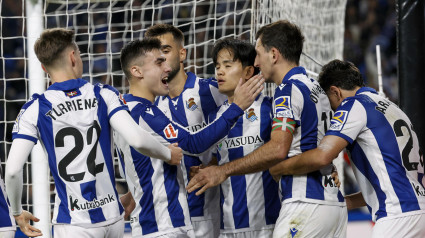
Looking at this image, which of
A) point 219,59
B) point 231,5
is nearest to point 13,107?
point 231,5

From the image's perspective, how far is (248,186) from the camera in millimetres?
4027

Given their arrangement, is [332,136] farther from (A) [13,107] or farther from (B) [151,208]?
(A) [13,107]

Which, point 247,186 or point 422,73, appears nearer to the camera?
point 247,186

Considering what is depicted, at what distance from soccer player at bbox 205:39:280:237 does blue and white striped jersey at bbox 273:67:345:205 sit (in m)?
0.45

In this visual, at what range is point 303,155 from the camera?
3.39m

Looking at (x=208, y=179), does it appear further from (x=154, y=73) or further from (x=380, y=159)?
(x=380, y=159)

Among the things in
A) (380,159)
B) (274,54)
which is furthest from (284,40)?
(380,159)

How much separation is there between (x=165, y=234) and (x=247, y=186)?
0.74 m

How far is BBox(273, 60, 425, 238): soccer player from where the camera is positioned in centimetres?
330

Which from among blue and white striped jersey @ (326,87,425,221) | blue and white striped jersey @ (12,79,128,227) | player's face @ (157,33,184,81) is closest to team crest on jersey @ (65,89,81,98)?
blue and white striped jersey @ (12,79,128,227)

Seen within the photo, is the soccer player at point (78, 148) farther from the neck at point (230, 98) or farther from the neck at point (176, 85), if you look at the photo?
the neck at point (176, 85)

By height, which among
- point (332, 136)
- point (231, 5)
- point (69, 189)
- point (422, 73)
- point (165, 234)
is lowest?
point (165, 234)

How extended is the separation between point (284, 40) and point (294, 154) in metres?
0.73

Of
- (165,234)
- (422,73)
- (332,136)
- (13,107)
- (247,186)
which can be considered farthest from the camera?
(13,107)
